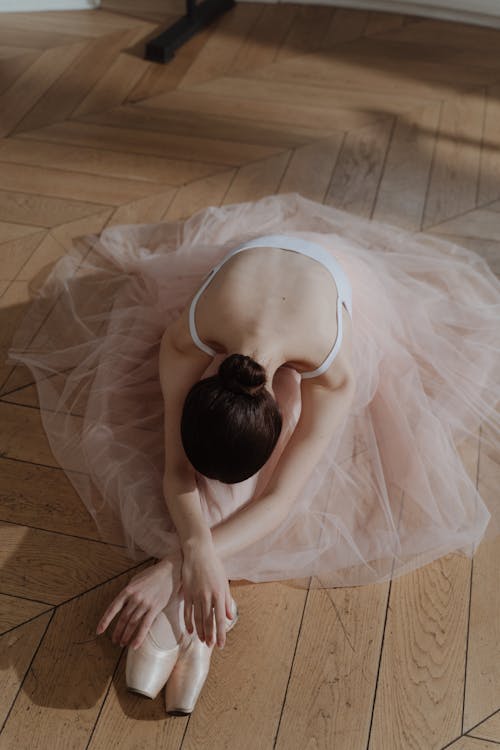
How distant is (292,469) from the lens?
1.32m

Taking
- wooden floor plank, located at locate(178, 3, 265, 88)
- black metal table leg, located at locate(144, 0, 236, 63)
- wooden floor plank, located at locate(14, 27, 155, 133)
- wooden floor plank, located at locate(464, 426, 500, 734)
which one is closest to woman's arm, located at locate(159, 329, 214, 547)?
wooden floor plank, located at locate(464, 426, 500, 734)

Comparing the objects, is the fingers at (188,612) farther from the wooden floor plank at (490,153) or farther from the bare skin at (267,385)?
the wooden floor plank at (490,153)

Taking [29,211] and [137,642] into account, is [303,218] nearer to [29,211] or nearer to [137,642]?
[29,211]

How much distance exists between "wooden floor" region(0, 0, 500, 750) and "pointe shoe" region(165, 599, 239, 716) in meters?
0.03

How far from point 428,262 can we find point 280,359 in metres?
0.76

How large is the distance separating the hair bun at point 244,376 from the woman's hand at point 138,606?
1.15ft

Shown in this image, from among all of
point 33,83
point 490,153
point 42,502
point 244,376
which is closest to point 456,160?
point 490,153

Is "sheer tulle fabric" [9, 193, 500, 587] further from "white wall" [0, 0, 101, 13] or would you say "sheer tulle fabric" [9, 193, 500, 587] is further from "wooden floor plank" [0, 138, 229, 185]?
"white wall" [0, 0, 101, 13]

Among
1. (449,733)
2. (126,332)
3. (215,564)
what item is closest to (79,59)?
(126,332)

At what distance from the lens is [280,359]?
129 centimetres

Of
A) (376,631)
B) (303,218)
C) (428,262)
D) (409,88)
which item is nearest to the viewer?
(376,631)

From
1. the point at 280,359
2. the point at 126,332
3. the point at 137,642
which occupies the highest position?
the point at 280,359

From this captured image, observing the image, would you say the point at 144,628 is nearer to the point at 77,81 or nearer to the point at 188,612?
the point at 188,612

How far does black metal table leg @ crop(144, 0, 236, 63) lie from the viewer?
8.93 ft
